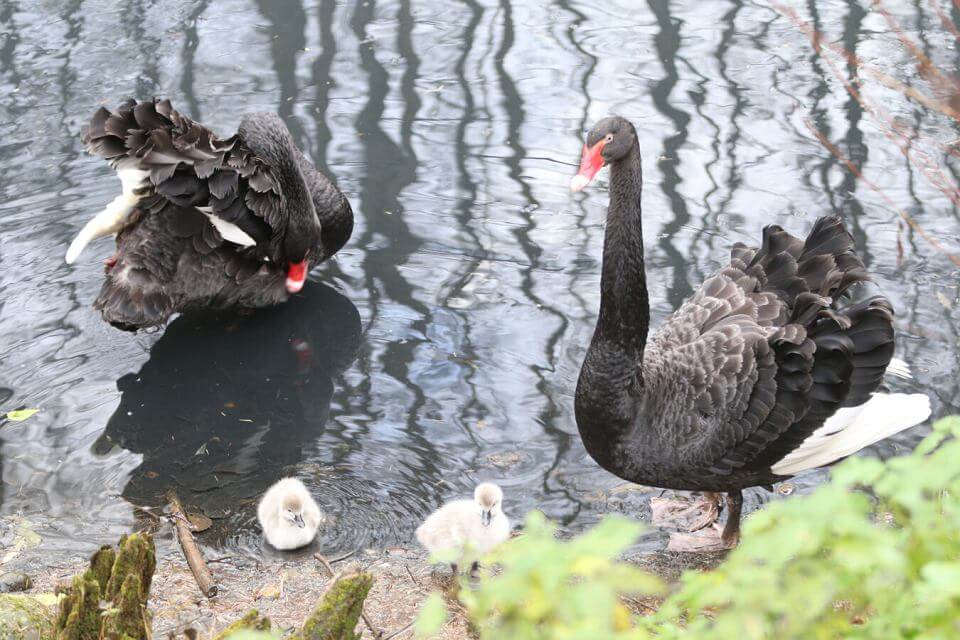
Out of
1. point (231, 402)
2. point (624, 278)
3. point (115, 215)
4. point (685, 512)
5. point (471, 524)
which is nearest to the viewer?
point (471, 524)

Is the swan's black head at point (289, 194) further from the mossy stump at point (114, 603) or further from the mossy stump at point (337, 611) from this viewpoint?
the mossy stump at point (337, 611)

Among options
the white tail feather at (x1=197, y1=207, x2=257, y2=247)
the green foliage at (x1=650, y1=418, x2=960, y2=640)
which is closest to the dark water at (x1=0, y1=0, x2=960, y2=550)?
the white tail feather at (x1=197, y1=207, x2=257, y2=247)

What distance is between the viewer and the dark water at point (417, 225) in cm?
407

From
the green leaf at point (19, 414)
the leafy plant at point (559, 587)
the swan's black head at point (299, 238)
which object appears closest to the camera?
the leafy plant at point (559, 587)

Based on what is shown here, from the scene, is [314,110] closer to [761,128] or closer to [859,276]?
[761,128]

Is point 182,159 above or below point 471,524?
above

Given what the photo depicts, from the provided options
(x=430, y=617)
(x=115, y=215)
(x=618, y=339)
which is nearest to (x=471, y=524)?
(x=618, y=339)

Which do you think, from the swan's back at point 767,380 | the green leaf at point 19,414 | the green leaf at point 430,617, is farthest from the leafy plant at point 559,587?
the green leaf at point 19,414

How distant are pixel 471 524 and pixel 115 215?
7.66 feet

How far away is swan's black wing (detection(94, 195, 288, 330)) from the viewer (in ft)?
15.1

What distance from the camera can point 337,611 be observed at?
2291mm

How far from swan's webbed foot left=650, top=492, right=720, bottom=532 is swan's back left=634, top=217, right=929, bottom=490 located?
29 centimetres

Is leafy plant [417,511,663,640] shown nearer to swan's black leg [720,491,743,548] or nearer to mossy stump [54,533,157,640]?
mossy stump [54,533,157,640]

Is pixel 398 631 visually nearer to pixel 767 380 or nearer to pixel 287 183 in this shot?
pixel 767 380
